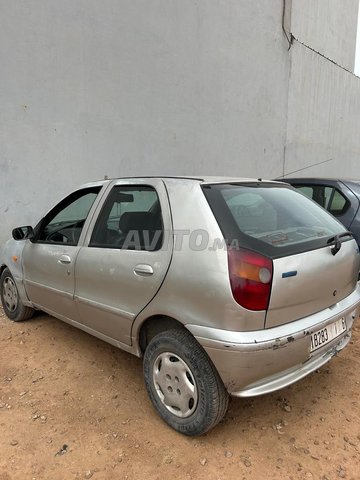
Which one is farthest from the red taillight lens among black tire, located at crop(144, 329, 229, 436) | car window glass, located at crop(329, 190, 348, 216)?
car window glass, located at crop(329, 190, 348, 216)

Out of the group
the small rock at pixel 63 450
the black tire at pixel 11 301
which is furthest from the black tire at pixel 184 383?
the black tire at pixel 11 301

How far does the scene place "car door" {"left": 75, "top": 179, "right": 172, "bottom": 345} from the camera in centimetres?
239

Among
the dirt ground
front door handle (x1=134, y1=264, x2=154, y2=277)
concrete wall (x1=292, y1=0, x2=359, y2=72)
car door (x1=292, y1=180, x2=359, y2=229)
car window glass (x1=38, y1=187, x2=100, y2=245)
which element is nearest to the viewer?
the dirt ground

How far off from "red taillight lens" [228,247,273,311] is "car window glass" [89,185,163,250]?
569 mm

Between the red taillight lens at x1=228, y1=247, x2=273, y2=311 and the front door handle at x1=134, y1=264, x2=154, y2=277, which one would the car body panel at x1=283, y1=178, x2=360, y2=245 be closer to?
the red taillight lens at x1=228, y1=247, x2=273, y2=311

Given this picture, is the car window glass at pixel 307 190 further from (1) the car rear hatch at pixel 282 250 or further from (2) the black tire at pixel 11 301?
(2) the black tire at pixel 11 301

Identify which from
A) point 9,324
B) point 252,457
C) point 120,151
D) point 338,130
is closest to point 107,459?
point 252,457

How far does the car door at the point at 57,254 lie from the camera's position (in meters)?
3.10

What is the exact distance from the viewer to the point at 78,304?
3008 mm

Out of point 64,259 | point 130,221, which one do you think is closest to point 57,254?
point 64,259

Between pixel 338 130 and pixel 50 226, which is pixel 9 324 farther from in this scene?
pixel 338 130

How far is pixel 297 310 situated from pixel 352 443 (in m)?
0.90

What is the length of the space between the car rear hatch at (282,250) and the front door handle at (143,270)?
1.75 ft

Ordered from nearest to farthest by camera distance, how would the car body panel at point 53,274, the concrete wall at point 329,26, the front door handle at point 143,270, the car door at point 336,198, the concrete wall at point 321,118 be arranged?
1. the front door handle at point 143,270
2. the car body panel at point 53,274
3. the car door at point 336,198
4. the concrete wall at point 329,26
5. the concrete wall at point 321,118
